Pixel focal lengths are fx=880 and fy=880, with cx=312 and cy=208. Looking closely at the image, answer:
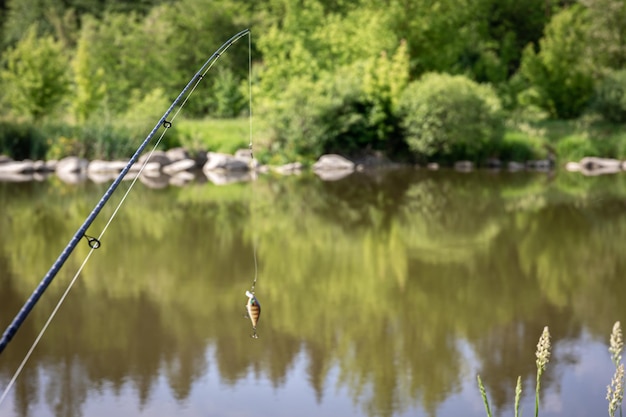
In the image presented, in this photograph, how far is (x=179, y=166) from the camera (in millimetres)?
22672

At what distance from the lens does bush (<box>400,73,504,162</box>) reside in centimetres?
2197

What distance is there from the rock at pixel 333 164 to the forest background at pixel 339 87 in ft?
1.50

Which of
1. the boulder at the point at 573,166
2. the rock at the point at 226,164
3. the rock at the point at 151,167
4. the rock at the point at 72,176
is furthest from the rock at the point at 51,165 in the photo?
the boulder at the point at 573,166

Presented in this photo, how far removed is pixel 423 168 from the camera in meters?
22.0

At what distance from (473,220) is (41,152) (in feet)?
46.5

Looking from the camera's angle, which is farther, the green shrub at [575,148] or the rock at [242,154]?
the rock at [242,154]

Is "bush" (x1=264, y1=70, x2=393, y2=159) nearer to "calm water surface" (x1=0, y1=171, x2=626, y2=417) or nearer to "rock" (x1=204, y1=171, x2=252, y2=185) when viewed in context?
"rock" (x1=204, y1=171, x2=252, y2=185)

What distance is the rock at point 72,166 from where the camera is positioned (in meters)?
22.3

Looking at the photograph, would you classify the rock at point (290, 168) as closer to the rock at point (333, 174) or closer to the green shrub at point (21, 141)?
the rock at point (333, 174)

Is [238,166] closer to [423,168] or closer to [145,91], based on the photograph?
[423,168]

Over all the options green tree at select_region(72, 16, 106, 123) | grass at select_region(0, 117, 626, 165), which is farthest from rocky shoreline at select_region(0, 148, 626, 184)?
green tree at select_region(72, 16, 106, 123)

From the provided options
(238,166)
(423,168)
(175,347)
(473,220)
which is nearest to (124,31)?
(238,166)

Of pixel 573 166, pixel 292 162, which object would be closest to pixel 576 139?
pixel 573 166

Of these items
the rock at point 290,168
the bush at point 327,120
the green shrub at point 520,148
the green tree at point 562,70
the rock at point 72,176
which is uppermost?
the green tree at point 562,70
